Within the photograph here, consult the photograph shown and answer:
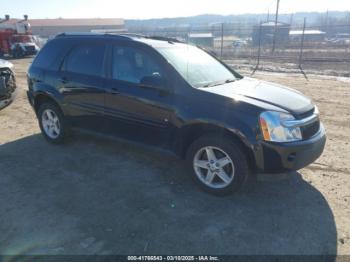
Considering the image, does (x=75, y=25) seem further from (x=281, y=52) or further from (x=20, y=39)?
(x=281, y=52)

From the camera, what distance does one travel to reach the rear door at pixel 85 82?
494 centimetres

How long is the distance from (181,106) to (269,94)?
111 centimetres

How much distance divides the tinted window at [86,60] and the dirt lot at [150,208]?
51.8 inches

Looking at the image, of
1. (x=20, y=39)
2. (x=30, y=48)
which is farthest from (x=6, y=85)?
(x=20, y=39)

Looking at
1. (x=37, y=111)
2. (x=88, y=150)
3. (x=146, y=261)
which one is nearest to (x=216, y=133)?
(x=146, y=261)

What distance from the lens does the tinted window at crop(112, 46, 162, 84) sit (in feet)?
14.5

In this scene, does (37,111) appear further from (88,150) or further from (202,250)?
(202,250)

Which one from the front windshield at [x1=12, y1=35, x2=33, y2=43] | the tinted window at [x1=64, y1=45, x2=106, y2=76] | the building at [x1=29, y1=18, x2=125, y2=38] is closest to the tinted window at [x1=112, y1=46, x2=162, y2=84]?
the tinted window at [x1=64, y1=45, x2=106, y2=76]

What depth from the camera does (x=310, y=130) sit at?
12.7 feet

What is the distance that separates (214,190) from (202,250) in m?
1.05

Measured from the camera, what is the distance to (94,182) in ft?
14.6

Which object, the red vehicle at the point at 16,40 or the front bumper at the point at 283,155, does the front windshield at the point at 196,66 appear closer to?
the front bumper at the point at 283,155

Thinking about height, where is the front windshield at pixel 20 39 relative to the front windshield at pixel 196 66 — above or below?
below

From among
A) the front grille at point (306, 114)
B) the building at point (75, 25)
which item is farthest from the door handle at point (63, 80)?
the building at point (75, 25)
